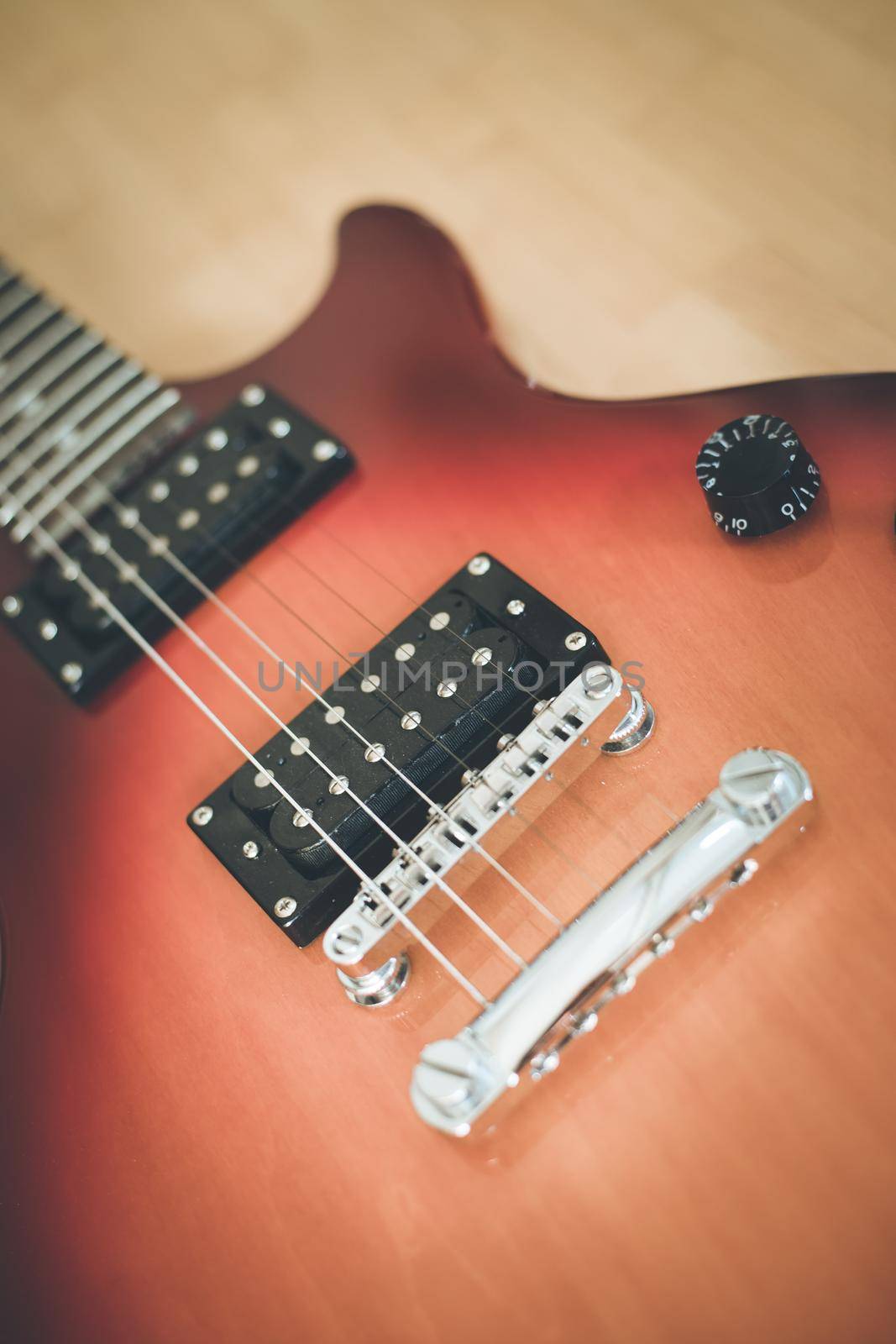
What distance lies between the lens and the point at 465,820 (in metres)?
0.72

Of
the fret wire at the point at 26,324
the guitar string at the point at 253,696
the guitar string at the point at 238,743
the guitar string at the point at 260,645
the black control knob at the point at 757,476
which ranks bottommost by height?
the guitar string at the point at 238,743

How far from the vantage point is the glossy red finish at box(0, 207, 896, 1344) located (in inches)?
22.7

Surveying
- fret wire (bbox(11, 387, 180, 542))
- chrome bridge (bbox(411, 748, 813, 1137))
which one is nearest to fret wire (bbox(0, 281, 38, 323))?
fret wire (bbox(11, 387, 180, 542))

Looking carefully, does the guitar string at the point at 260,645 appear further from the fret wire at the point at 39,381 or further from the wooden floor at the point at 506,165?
the wooden floor at the point at 506,165

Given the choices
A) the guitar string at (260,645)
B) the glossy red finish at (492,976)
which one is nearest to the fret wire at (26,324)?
the guitar string at (260,645)

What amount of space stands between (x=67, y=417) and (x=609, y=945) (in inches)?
31.9

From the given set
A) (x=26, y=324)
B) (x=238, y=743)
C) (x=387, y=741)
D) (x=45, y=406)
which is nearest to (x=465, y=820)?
(x=387, y=741)

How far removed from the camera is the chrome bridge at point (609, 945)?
1.99 feet

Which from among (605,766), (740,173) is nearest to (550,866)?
(605,766)

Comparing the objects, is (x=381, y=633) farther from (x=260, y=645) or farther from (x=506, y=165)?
(x=506, y=165)

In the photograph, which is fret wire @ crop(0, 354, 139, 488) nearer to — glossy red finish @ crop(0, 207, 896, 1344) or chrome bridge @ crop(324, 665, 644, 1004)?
glossy red finish @ crop(0, 207, 896, 1344)

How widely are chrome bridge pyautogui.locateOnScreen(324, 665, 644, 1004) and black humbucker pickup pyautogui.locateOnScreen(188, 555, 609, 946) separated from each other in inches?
1.1

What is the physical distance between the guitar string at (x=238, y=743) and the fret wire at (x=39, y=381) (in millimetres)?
153

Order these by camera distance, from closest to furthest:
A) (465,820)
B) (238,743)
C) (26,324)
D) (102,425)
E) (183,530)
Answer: (465,820), (238,743), (183,530), (102,425), (26,324)
